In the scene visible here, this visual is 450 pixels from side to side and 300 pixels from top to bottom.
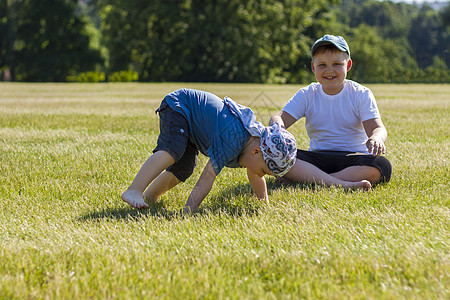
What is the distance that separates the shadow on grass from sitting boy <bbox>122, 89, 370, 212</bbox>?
0.23ft

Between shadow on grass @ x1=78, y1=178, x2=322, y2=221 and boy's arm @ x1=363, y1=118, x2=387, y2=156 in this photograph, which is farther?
boy's arm @ x1=363, y1=118, x2=387, y2=156

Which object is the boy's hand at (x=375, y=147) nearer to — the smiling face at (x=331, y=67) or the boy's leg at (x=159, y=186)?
the smiling face at (x=331, y=67)

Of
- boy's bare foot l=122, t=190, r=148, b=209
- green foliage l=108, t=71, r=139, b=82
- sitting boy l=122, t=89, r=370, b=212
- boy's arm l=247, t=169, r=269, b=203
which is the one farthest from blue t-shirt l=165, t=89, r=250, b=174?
green foliage l=108, t=71, r=139, b=82

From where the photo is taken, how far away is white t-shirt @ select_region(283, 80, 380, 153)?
3900mm

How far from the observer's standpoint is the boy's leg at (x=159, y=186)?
3.34 m

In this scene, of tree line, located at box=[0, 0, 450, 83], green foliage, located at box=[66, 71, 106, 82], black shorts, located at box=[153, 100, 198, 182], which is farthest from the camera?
green foliage, located at box=[66, 71, 106, 82]

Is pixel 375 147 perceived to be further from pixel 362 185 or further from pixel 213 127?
pixel 213 127

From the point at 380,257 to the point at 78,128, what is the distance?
18.3 ft

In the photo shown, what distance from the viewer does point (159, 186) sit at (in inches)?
132

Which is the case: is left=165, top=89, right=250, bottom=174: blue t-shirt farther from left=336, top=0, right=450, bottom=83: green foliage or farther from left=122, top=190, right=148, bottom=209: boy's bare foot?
left=336, top=0, right=450, bottom=83: green foliage

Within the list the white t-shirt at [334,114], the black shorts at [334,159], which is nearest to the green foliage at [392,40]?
the white t-shirt at [334,114]

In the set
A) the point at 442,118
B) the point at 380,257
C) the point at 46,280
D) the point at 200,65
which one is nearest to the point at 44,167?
the point at 46,280

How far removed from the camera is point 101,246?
232cm

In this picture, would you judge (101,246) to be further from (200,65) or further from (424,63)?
(424,63)
